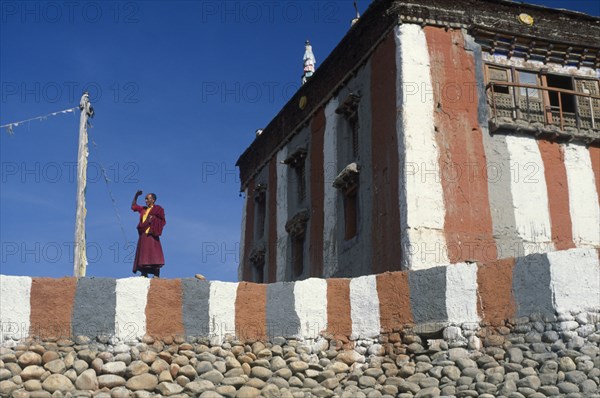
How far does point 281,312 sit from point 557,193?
9.05 meters

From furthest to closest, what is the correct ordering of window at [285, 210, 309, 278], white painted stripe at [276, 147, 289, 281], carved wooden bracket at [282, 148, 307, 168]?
white painted stripe at [276, 147, 289, 281] → carved wooden bracket at [282, 148, 307, 168] → window at [285, 210, 309, 278]

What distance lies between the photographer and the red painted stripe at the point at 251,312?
11719 millimetres

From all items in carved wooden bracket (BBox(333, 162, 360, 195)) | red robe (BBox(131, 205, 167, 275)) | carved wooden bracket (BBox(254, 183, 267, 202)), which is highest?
carved wooden bracket (BBox(254, 183, 267, 202))

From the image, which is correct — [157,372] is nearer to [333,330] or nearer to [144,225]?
[333,330]

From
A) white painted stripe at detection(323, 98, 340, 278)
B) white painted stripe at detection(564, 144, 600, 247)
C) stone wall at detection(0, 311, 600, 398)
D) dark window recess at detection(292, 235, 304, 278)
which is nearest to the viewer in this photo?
stone wall at detection(0, 311, 600, 398)

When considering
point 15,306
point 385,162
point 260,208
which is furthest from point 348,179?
point 15,306

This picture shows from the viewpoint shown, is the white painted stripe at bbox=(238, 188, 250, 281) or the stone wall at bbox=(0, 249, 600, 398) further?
the white painted stripe at bbox=(238, 188, 250, 281)

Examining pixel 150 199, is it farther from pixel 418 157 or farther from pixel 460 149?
pixel 460 149

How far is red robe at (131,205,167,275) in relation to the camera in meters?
14.8

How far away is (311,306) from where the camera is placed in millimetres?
12086

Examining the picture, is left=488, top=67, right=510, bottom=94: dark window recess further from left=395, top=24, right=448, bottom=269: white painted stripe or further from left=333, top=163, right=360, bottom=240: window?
left=333, top=163, right=360, bottom=240: window

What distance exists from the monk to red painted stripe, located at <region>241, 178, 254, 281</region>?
11224 mm

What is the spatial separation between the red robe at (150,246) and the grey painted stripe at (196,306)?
3.07 meters

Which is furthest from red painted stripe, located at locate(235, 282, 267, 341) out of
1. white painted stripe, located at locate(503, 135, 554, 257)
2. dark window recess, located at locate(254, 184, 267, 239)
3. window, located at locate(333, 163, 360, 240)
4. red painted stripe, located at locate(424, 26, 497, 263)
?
dark window recess, located at locate(254, 184, 267, 239)
